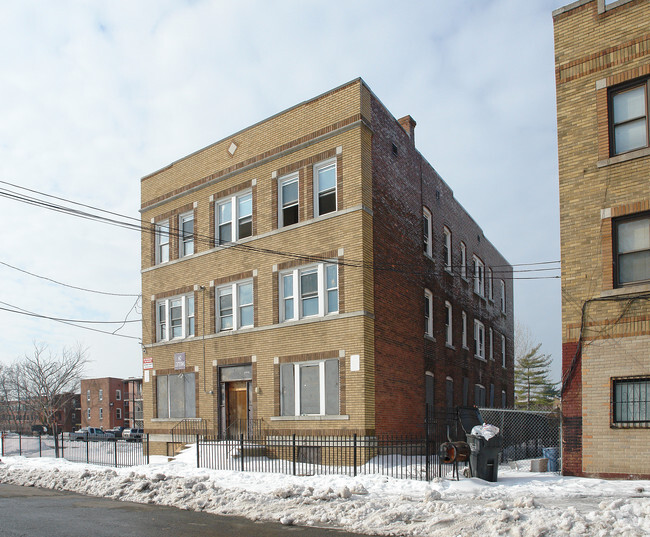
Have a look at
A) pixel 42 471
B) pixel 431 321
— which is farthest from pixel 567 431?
pixel 42 471

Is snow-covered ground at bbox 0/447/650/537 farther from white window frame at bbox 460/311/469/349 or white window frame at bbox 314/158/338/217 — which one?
white window frame at bbox 460/311/469/349

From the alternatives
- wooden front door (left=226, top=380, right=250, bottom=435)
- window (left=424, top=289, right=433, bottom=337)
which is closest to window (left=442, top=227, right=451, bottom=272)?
window (left=424, top=289, right=433, bottom=337)

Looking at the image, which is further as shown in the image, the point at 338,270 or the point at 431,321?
the point at 431,321

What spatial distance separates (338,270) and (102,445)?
1252cm

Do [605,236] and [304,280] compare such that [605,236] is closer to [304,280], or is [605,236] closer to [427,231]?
[304,280]

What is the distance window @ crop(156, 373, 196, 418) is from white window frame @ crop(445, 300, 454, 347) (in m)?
10.8

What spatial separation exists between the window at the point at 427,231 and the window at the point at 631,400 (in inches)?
449

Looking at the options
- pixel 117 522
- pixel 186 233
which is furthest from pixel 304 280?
pixel 117 522

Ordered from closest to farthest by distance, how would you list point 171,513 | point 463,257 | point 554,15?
point 171,513 → point 554,15 → point 463,257

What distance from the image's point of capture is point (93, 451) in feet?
86.5

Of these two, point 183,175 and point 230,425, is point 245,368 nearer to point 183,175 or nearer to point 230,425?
point 230,425

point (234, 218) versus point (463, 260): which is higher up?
point (234, 218)

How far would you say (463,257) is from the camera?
31.3m

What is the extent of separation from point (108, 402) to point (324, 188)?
244 ft
